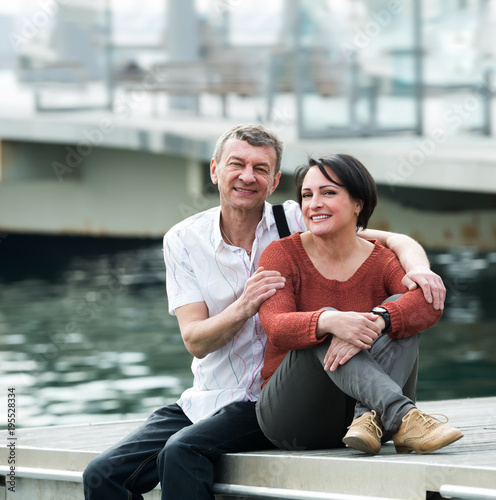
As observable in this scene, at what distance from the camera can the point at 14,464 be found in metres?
4.42

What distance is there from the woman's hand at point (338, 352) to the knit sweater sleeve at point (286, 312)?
0.07m

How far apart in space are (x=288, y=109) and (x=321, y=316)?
385 inches

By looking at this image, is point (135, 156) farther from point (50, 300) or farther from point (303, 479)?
point (303, 479)

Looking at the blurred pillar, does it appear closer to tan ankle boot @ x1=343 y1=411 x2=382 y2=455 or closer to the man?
the man

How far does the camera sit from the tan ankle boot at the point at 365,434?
3.56 metres

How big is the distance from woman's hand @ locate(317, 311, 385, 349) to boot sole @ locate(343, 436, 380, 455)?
30 centimetres

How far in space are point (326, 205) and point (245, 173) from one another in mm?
328

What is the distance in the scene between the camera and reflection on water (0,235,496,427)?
9.09 metres

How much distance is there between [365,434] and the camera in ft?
11.7

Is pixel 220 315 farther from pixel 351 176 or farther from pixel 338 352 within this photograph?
pixel 351 176

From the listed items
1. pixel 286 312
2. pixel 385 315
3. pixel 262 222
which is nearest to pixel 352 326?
pixel 385 315

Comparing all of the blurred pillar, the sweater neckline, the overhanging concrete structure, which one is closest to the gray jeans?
the sweater neckline

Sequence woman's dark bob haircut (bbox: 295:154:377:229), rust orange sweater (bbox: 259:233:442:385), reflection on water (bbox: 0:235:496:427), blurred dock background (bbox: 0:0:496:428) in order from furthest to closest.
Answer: blurred dock background (bbox: 0:0:496:428) → reflection on water (bbox: 0:235:496:427) → woman's dark bob haircut (bbox: 295:154:377:229) → rust orange sweater (bbox: 259:233:442:385)

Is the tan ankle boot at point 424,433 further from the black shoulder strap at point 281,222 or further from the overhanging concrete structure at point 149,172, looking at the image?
the overhanging concrete structure at point 149,172
